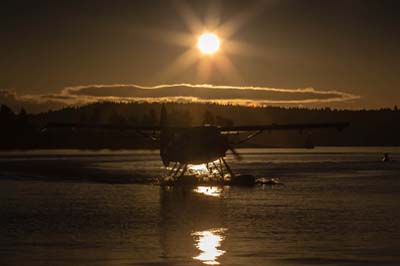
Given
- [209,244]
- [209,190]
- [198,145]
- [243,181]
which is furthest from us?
[243,181]

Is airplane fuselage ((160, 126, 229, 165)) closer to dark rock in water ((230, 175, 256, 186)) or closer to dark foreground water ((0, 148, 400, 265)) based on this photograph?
dark rock in water ((230, 175, 256, 186))

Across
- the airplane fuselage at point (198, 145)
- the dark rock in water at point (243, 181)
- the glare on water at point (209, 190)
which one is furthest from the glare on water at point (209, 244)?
the dark rock in water at point (243, 181)

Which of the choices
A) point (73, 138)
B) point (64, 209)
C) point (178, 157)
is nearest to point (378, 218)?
point (64, 209)

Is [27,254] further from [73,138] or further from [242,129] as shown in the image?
[73,138]

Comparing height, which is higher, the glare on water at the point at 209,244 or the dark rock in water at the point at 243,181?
the dark rock in water at the point at 243,181

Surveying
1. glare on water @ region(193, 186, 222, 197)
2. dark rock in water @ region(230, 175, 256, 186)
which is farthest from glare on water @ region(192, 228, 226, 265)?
dark rock in water @ region(230, 175, 256, 186)

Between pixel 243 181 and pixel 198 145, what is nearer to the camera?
pixel 198 145

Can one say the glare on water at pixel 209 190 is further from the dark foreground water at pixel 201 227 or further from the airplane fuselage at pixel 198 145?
the airplane fuselage at pixel 198 145

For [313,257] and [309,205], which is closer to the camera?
[313,257]

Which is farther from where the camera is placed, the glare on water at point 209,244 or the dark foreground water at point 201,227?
the dark foreground water at point 201,227

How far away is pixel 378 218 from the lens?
63.1ft

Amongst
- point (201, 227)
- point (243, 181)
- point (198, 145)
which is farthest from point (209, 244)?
point (243, 181)

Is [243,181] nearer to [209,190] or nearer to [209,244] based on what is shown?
[209,190]

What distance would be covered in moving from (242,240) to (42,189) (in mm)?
18257
